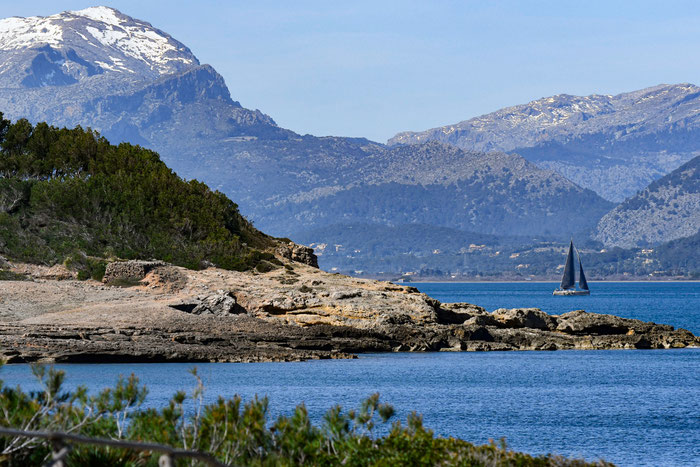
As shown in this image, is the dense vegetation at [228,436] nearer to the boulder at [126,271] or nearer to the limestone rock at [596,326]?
the boulder at [126,271]

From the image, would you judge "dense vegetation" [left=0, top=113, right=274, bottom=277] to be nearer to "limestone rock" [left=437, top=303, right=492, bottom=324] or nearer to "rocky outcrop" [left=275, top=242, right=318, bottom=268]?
"rocky outcrop" [left=275, top=242, right=318, bottom=268]

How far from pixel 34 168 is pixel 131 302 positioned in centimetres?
2671

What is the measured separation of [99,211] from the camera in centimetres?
7075

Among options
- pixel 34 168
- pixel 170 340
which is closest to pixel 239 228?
pixel 34 168

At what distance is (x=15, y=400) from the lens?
1823 cm

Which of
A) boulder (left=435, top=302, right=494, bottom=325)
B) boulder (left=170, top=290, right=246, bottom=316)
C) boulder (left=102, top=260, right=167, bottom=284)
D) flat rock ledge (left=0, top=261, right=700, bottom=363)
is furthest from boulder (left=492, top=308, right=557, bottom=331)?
boulder (left=102, top=260, right=167, bottom=284)

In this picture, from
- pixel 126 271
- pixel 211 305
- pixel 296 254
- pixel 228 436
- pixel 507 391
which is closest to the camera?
pixel 228 436

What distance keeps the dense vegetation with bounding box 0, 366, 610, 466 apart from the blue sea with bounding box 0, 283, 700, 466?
500 inches

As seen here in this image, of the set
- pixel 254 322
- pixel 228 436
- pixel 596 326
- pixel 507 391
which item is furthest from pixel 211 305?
pixel 228 436

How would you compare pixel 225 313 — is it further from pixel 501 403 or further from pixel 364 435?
pixel 364 435

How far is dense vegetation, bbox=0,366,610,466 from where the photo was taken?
17188mm

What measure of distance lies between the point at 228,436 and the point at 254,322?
37219 millimetres

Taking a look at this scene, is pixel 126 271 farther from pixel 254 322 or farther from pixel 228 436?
pixel 228 436

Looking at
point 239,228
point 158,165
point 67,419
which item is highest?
point 158,165
